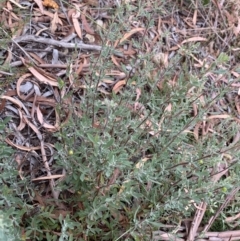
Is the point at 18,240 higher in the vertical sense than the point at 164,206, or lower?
lower

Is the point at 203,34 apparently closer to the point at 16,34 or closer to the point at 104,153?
the point at 16,34

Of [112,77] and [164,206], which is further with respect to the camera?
[112,77]

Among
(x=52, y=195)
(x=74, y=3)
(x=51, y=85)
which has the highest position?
(x=74, y=3)

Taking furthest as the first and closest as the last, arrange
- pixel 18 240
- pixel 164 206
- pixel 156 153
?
pixel 156 153, pixel 164 206, pixel 18 240

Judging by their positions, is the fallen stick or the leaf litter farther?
the fallen stick

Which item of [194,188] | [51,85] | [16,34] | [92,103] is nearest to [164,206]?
[194,188]

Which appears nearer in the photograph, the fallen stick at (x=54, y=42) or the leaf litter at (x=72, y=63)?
the leaf litter at (x=72, y=63)

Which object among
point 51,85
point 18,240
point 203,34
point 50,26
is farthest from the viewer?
point 203,34
